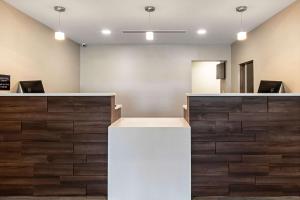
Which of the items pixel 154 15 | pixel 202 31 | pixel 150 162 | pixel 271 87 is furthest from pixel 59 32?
pixel 271 87

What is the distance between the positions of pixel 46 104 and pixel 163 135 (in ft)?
4.93

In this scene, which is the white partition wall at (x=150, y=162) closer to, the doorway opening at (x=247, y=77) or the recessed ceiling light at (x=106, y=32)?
the recessed ceiling light at (x=106, y=32)

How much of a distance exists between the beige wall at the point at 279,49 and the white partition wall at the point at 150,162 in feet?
7.15

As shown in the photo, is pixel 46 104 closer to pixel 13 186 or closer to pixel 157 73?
pixel 13 186

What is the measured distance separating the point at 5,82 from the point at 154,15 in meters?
2.65

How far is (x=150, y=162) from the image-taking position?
324 cm

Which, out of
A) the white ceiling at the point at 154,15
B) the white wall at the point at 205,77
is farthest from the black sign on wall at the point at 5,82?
the white wall at the point at 205,77

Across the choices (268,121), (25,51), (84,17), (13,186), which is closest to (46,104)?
(13,186)

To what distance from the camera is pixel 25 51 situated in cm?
460

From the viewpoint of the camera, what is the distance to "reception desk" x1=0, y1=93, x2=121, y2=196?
10.8ft

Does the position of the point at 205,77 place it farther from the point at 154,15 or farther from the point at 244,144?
the point at 244,144

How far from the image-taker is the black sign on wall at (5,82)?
12.7 ft

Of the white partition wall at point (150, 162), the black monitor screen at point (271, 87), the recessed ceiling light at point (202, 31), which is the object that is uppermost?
the recessed ceiling light at point (202, 31)

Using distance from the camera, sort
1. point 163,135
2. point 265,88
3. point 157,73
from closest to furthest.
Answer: point 163,135 → point 265,88 → point 157,73
